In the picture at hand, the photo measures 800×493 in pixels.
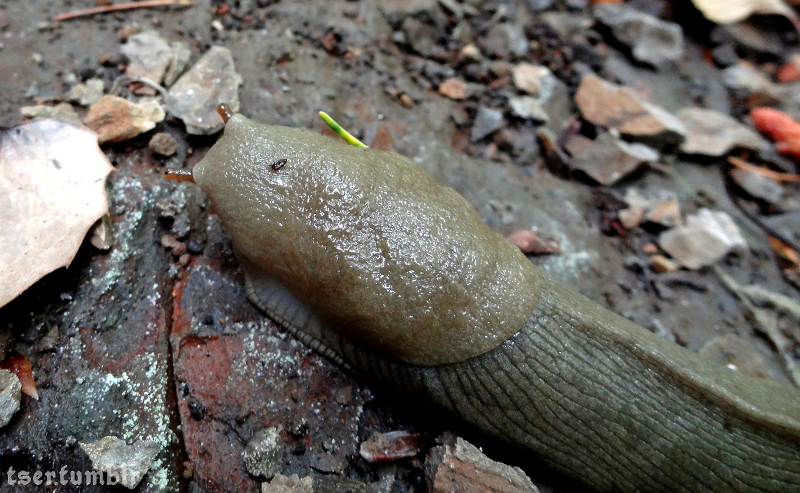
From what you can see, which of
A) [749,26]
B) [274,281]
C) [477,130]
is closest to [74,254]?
[274,281]

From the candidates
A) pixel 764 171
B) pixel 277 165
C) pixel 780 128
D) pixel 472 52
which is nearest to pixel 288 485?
pixel 277 165

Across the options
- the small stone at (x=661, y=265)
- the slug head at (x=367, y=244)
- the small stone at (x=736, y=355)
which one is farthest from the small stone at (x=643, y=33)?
the slug head at (x=367, y=244)

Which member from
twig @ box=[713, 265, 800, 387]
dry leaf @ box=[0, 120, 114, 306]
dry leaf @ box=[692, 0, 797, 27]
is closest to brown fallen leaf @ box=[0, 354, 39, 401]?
dry leaf @ box=[0, 120, 114, 306]

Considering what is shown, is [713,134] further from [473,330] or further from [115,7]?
[115,7]

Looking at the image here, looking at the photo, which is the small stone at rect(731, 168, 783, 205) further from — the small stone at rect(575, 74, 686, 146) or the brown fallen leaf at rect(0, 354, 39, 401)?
the brown fallen leaf at rect(0, 354, 39, 401)

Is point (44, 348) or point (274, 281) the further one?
point (274, 281)

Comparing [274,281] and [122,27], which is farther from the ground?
[122,27]

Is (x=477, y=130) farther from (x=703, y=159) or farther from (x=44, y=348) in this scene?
(x=44, y=348)
